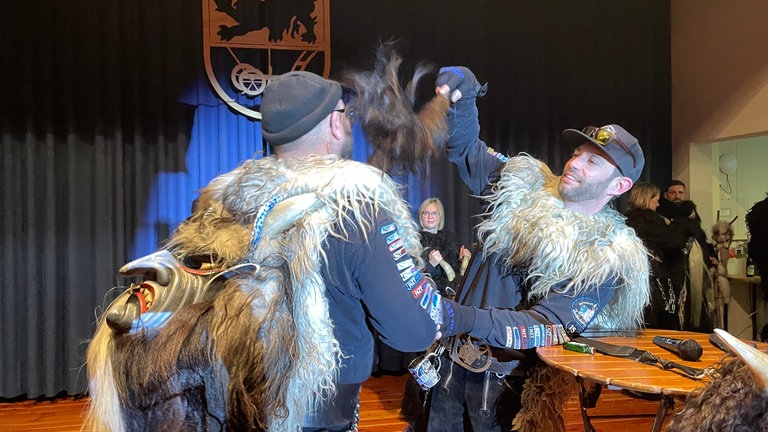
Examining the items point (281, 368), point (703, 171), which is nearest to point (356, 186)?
point (281, 368)

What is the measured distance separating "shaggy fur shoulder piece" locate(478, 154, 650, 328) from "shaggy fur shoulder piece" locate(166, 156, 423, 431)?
0.67 m

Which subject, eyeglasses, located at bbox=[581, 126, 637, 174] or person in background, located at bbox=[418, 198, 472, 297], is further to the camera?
person in background, located at bbox=[418, 198, 472, 297]

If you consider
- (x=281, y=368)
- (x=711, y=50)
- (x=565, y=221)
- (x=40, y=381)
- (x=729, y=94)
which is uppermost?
(x=711, y=50)

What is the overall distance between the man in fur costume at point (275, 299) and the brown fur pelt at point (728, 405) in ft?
1.70

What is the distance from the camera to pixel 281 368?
3.66ft

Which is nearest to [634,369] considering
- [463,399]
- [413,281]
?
[463,399]

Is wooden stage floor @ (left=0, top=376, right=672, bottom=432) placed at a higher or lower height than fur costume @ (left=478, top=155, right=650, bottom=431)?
lower

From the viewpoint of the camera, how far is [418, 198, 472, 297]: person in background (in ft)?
12.9

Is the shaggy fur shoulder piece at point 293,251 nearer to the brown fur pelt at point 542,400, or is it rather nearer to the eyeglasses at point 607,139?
the brown fur pelt at point 542,400

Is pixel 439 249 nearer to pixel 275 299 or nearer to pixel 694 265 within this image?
pixel 694 265

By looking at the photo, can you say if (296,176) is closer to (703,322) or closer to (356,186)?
(356,186)

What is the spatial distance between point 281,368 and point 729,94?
4590 mm

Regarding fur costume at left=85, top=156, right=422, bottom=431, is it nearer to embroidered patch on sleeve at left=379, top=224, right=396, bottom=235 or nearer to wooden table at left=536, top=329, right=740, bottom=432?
embroidered patch on sleeve at left=379, top=224, right=396, bottom=235

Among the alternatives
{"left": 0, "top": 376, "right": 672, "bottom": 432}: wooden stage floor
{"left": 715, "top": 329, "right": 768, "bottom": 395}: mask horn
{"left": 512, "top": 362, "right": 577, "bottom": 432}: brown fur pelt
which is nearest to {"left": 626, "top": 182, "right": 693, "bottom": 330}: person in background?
{"left": 0, "top": 376, "right": 672, "bottom": 432}: wooden stage floor
